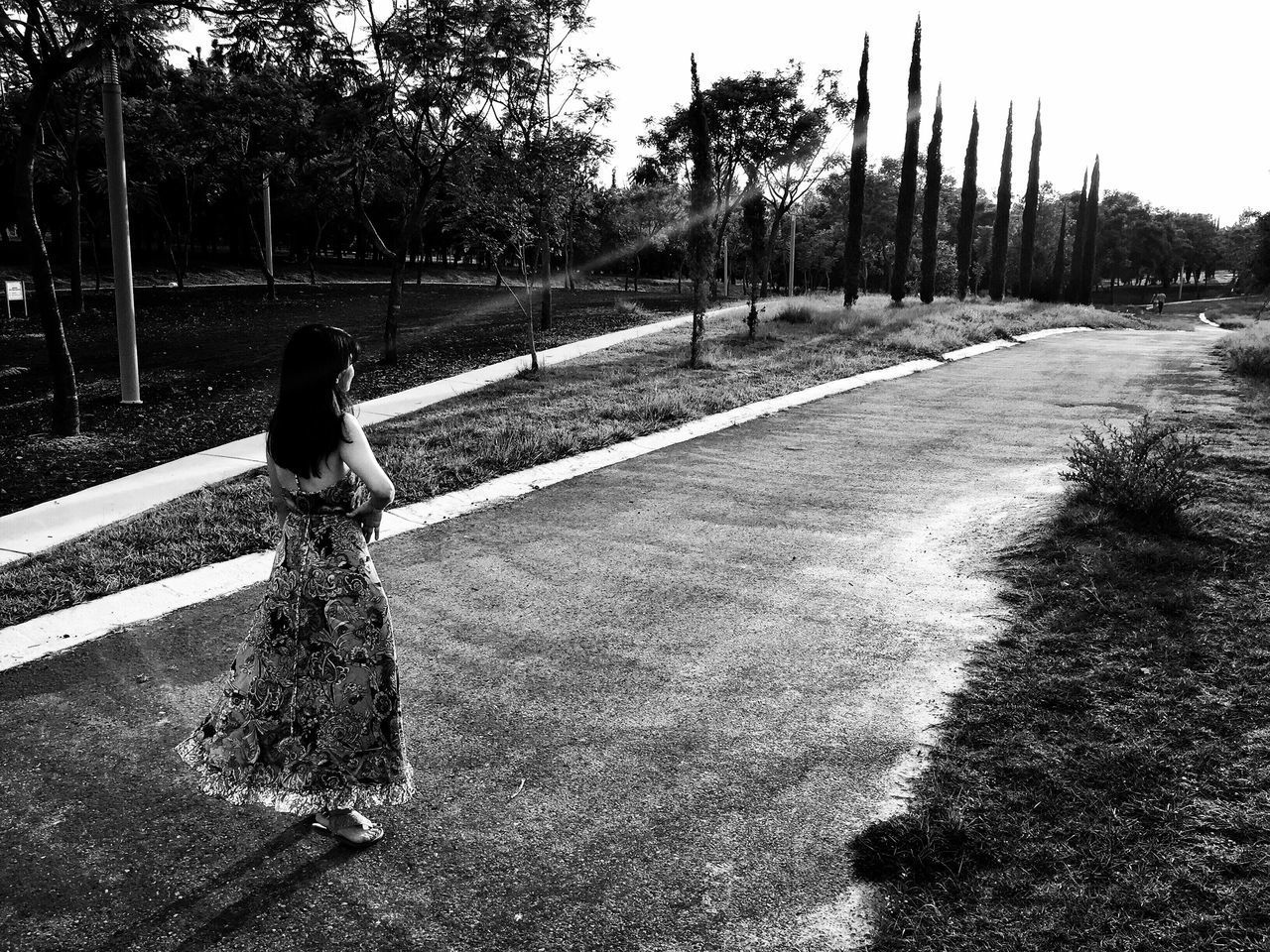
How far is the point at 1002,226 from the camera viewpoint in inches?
1772

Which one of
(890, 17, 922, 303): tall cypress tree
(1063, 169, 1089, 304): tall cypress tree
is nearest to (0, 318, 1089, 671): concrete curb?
(890, 17, 922, 303): tall cypress tree

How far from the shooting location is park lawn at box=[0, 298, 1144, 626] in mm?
6277

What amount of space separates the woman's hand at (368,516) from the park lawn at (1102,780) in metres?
2.12

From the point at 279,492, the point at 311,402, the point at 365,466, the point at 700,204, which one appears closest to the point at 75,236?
the point at 700,204

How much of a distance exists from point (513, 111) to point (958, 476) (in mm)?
11428

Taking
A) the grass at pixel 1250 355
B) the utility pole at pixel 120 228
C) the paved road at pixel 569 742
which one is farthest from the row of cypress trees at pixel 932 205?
the paved road at pixel 569 742

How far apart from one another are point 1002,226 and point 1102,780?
152ft

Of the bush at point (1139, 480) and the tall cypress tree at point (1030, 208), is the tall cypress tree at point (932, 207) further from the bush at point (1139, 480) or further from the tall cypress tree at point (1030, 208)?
the bush at point (1139, 480)

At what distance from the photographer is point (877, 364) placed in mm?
18000

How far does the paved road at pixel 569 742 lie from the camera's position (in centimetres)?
300

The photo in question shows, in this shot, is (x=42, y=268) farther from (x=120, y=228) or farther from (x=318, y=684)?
(x=318, y=684)

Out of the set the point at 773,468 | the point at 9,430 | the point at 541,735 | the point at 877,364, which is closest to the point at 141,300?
the point at 9,430

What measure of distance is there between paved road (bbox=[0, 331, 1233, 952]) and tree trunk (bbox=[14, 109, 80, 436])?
18.4ft

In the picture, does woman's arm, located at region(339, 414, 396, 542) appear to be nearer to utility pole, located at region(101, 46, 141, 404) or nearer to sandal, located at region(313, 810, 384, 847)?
sandal, located at region(313, 810, 384, 847)
